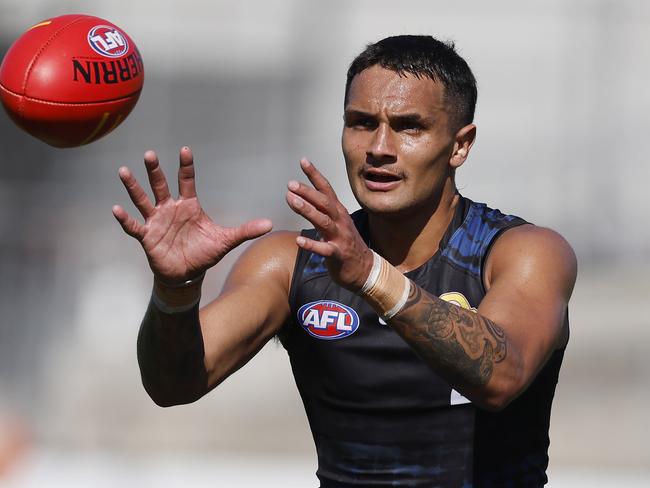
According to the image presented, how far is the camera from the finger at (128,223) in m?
3.56

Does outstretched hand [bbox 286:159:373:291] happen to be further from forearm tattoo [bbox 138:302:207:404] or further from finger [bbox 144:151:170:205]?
forearm tattoo [bbox 138:302:207:404]

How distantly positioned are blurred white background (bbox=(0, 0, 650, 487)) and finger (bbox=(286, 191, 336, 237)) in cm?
718

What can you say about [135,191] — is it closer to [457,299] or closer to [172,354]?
[172,354]

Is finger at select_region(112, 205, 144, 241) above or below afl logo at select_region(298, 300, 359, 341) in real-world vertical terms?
above

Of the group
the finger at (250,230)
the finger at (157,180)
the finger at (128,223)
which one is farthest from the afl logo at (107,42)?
the finger at (250,230)

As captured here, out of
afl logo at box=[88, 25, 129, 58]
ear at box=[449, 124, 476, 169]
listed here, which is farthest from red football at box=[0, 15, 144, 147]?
ear at box=[449, 124, 476, 169]

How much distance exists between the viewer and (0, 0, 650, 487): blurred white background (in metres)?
10.9

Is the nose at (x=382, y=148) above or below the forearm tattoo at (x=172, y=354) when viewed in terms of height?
above

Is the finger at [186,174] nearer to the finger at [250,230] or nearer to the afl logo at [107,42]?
the finger at [250,230]

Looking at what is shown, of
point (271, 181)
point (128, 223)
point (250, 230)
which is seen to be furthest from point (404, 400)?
point (271, 181)

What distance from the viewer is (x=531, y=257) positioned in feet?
13.2

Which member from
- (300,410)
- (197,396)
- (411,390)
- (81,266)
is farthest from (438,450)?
(81,266)

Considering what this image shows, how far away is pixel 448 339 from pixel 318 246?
514mm

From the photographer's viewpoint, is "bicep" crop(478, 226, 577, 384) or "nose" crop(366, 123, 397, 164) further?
"nose" crop(366, 123, 397, 164)
